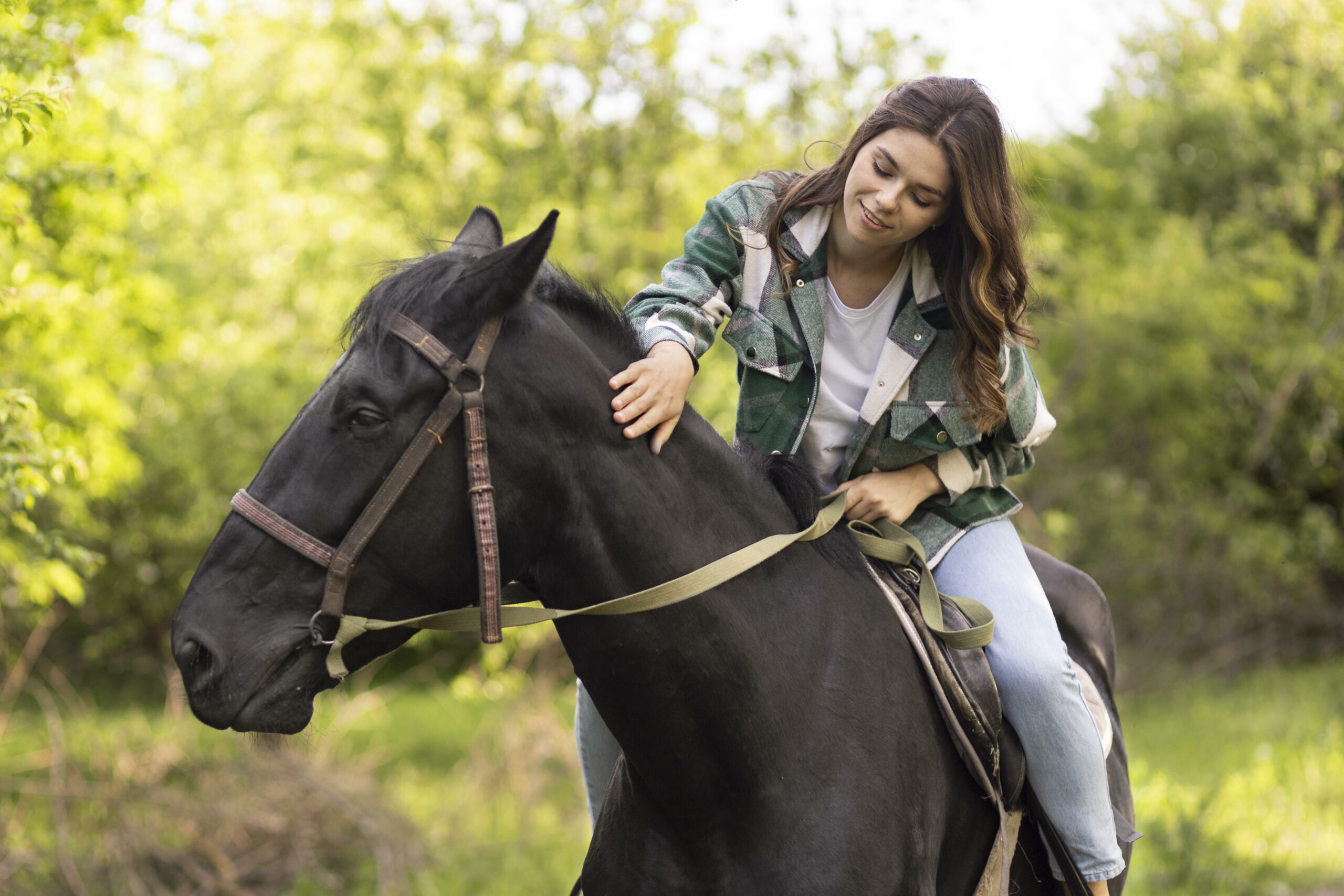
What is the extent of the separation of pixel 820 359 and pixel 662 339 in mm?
562

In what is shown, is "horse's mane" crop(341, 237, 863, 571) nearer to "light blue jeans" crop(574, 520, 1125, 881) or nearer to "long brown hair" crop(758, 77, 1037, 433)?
"light blue jeans" crop(574, 520, 1125, 881)

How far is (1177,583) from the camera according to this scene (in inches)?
458

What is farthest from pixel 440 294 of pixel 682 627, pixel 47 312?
pixel 47 312

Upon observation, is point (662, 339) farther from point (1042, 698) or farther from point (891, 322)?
point (1042, 698)

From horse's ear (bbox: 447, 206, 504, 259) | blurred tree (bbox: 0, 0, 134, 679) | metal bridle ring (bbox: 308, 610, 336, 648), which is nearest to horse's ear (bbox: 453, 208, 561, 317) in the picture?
horse's ear (bbox: 447, 206, 504, 259)

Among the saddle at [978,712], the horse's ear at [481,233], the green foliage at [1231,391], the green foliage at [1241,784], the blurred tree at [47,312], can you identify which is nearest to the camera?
the horse's ear at [481,233]

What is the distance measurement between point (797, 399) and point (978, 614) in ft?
2.23

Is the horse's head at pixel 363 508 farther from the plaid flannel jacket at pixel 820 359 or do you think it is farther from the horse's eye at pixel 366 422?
the plaid flannel jacket at pixel 820 359

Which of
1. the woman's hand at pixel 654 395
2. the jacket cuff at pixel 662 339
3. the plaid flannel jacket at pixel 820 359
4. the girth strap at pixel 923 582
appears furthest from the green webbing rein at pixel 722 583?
the jacket cuff at pixel 662 339

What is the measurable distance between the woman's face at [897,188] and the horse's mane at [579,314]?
58 cm

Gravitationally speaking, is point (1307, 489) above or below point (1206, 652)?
above

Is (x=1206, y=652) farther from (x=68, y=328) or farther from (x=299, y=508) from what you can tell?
(x=299, y=508)

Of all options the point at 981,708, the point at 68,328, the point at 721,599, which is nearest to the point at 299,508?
the point at 721,599

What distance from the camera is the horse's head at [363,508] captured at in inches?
77.9
